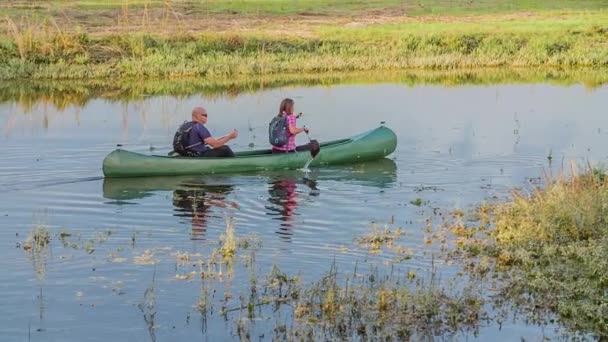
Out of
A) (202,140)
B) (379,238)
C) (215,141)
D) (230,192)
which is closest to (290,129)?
(215,141)

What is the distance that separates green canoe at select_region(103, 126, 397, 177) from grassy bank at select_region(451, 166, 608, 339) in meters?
4.69

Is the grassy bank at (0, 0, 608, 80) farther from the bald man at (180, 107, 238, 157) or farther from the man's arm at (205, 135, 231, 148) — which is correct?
the man's arm at (205, 135, 231, 148)

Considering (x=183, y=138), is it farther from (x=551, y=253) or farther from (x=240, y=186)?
(x=551, y=253)

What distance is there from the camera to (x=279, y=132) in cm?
1814

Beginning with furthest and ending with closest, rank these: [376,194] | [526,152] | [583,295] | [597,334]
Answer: [526,152] → [376,194] → [583,295] → [597,334]

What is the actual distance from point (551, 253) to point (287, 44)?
88.5ft

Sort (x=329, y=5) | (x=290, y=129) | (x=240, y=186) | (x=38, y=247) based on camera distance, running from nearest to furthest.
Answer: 1. (x=38, y=247)
2. (x=240, y=186)
3. (x=290, y=129)
4. (x=329, y=5)

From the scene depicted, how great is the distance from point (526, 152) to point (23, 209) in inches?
348

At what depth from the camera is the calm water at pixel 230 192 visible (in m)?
10.4

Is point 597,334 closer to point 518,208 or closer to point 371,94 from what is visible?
point 518,208

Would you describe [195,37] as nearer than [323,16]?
Yes

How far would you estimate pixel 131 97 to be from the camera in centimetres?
2820

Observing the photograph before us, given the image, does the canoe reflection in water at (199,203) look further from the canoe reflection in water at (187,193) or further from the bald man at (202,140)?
the bald man at (202,140)

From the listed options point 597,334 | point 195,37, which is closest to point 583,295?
point 597,334
